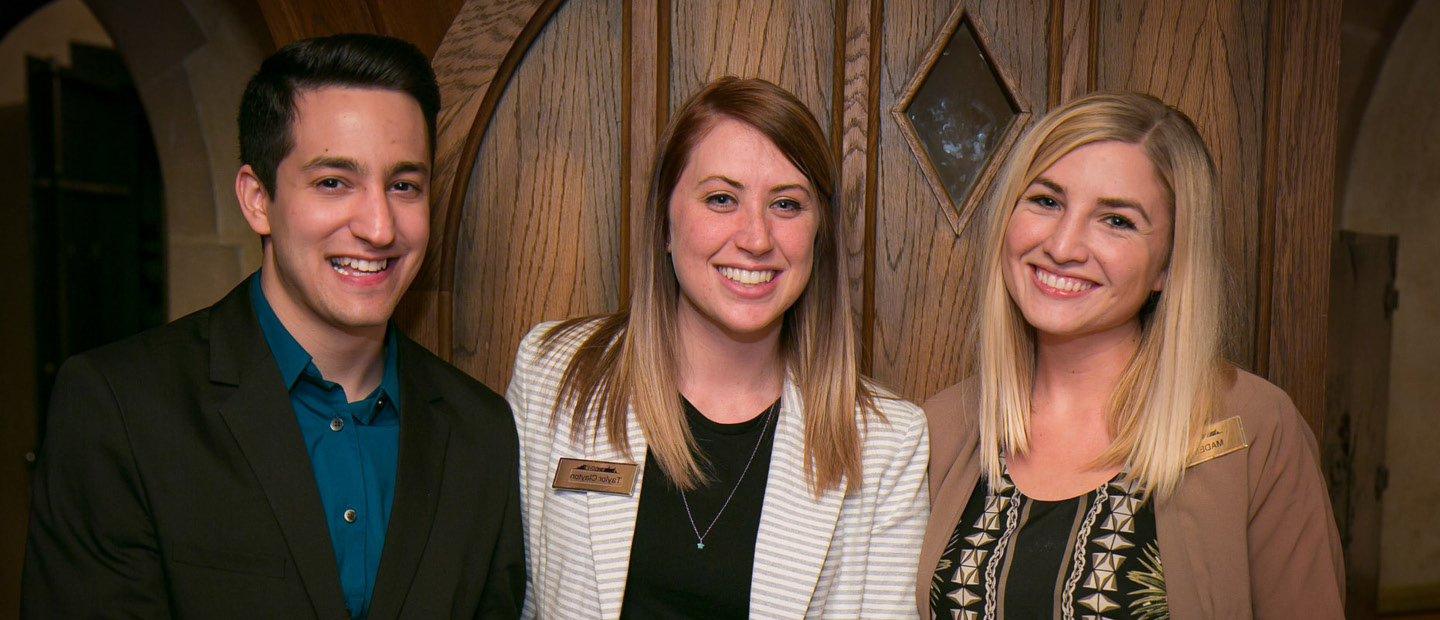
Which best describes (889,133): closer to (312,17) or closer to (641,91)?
(641,91)

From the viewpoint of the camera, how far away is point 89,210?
421 centimetres

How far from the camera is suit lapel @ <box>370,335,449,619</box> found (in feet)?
5.18

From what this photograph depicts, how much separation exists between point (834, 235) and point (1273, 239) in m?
0.94

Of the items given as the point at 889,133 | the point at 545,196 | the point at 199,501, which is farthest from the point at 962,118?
the point at 199,501

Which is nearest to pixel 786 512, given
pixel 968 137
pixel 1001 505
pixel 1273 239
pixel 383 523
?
pixel 1001 505

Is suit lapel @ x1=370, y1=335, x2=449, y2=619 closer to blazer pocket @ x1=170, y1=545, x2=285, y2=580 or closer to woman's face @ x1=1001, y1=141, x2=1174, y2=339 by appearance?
blazer pocket @ x1=170, y1=545, x2=285, y2=580

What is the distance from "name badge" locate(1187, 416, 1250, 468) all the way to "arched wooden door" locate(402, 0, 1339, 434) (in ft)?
1.65

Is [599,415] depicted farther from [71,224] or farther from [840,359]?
[71,224]

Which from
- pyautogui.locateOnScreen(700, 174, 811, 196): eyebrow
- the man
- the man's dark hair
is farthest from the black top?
the man's dark hair

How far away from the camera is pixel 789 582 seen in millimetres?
1761

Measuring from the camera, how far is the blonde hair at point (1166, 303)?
171 centimetres

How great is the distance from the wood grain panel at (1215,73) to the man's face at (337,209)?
144cm

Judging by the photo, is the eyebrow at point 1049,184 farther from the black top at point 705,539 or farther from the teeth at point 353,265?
the teeth at point 353,265

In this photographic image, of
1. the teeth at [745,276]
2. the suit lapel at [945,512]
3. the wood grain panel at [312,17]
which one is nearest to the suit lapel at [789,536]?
the suit lapel at [945,512]
